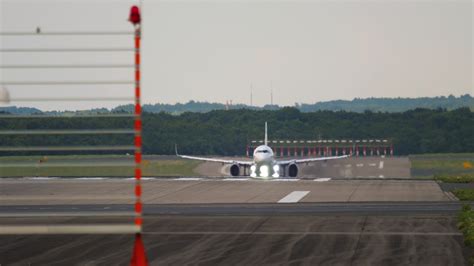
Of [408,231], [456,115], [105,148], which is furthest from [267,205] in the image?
[456,115]

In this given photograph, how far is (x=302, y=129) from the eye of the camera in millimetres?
150625

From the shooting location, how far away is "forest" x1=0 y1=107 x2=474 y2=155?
124438mm

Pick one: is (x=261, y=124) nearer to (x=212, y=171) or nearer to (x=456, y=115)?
(x=456, y=115)

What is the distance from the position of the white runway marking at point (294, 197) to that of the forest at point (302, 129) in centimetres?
5981

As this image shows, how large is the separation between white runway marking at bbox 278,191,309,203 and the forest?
196ft

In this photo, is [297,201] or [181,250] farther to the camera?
[297,201]

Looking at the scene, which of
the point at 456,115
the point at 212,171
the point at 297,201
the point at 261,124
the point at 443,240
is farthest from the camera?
the point at 261,124

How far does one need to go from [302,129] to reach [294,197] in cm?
9859

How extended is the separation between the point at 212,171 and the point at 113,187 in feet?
97.8

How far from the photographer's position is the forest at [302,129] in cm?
12444

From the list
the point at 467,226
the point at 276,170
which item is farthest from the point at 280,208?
the point at 276,170

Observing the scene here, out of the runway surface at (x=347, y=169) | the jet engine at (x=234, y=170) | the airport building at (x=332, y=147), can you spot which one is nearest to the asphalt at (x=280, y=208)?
the jet engine at (x=234, y=170)

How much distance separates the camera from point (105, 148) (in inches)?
407

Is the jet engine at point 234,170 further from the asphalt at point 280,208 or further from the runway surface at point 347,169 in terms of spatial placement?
the asphalt at point 280,208
